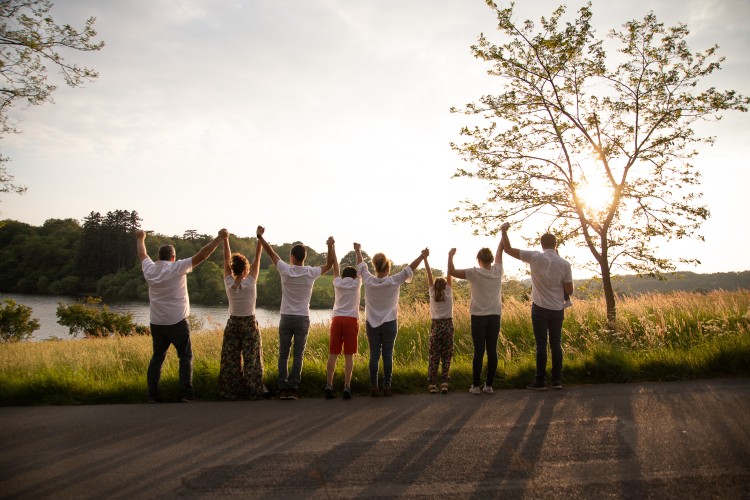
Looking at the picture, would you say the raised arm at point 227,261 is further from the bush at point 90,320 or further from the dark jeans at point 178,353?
the bush at point 90,320

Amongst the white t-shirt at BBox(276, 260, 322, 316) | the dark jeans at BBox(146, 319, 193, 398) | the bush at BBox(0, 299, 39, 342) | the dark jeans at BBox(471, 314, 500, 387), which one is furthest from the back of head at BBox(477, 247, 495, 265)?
the bush at BBox(0, 299, 39, 342)

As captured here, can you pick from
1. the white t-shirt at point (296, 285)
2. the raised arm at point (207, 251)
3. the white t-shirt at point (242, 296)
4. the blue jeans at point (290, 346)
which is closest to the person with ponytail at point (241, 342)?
the white t-shirt at point (242, 296)

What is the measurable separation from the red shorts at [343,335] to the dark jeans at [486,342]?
1782mm

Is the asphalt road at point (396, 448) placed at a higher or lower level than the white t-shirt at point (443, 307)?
lower

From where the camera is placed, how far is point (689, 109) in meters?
10.1

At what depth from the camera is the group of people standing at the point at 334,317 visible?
6.71m

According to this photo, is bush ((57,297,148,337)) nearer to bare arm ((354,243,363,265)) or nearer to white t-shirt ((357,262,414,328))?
bare arm ((354,243,363,265))

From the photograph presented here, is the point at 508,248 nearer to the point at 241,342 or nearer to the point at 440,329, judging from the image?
the point at 440,329

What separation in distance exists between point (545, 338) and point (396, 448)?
362 centimetres

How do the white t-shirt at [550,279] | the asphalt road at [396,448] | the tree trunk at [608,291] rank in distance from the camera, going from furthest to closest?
the tree trunk at [608,291] → the white t-shirt at [550,279] → the asphalt road at [396,448]

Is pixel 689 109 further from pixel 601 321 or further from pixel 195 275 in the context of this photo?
pixel 195 275

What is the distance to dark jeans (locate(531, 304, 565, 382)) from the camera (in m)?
6.92

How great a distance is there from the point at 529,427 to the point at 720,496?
1839mm

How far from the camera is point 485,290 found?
22.9 ft
